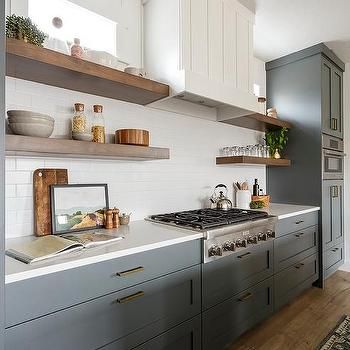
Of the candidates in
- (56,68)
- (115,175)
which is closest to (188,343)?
(115,175)

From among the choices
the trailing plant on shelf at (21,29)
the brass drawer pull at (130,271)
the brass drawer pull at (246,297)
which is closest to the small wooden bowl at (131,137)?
the trailing plant on shelf at (21,29)

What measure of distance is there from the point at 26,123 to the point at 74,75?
39cm

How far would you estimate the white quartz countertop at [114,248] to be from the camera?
3.43ft

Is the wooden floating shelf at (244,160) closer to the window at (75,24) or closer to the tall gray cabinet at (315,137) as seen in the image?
the tall gray cabinet at (315,137)

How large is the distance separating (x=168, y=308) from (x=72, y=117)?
1.28 meters

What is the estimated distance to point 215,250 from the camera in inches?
67.9

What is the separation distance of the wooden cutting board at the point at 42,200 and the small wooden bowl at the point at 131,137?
47 cm

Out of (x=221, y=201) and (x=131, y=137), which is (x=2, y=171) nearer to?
(x=131, y=137)

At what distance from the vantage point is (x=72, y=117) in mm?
1779

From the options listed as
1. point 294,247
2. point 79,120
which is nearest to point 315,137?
point 294,247

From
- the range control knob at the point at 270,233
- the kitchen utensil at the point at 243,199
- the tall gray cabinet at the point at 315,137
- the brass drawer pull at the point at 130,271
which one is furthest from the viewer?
→ the tall gray cabinet at the point at 315,137

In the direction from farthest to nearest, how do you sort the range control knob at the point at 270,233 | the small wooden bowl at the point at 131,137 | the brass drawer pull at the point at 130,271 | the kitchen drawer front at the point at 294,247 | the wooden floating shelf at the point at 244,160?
the wooden floating shelf at the point at 244,160 < the kitchen drawer front at the point at 294,247 < the range control knob at the point at 270,233 < the small wooden bowl at the point at 131,137 < the brass drawer pull at the point at 130,271

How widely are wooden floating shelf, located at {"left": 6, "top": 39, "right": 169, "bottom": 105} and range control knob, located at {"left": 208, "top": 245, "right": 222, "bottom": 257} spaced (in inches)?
41.6

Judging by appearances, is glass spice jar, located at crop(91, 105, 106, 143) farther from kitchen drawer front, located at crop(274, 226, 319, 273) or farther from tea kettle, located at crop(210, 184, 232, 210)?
kitchen drawer front, located at crop(274, 226, 319, 273)
